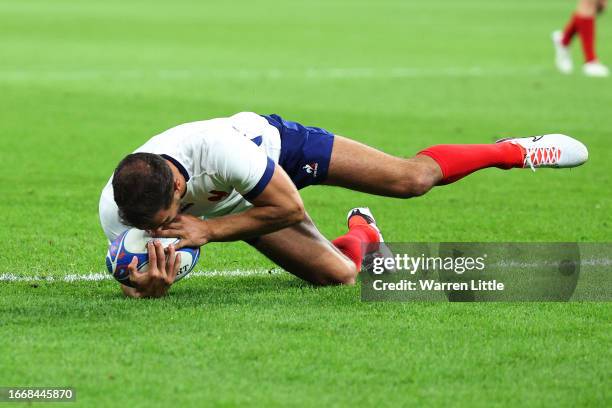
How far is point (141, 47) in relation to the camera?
82.7 feet

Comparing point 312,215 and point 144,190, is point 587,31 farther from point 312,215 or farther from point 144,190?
point 144,190

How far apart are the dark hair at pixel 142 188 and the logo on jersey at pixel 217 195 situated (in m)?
0.53

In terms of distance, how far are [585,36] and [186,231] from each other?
50.4 feet

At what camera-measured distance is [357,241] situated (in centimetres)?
812

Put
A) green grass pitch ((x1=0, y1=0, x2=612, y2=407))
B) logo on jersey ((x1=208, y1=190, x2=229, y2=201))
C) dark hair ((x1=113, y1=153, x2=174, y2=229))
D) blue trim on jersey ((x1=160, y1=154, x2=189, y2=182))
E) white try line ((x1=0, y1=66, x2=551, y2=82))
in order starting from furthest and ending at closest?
white try line ((x1=0, y1=66, x2=551, y2=82)), logo on jersey ((x1=208, y1=190, x2=229, y2=201)), blue trim on jersey ((x1=160, y1=154, x2=189, y2=182)), dark hair ((x1=113, y1=153, x2=174, y2=229)), green grass pitch ((x1=0, y1=0, x2=612, y2=407))

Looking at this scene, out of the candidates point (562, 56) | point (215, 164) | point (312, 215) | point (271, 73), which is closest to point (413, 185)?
point (215, 164)

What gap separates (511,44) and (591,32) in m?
6.46

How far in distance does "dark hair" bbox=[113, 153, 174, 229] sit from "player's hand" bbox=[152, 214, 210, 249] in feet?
0.75

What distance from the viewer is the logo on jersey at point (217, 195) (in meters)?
6.84

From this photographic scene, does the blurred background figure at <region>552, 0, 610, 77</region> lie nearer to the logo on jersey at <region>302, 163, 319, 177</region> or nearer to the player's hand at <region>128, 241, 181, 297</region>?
the logo on jersey at <region>302, 163, 319, 177</region>

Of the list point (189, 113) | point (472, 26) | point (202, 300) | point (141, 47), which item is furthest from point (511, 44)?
point (202, 300)

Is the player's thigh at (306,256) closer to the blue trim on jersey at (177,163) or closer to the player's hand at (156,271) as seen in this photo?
the player's hand at (156,271)

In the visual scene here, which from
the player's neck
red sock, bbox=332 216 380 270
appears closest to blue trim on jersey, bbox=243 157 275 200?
the player's neck

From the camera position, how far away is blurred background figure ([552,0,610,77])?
2078 centimetres
